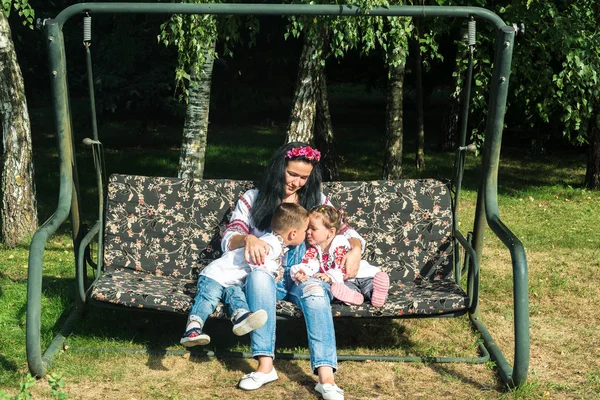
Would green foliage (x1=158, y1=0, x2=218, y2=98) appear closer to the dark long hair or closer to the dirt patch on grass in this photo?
the dark long hair

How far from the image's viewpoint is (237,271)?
4.87 meters

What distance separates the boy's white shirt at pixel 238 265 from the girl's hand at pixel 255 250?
0.03m

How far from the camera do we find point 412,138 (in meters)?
17.8

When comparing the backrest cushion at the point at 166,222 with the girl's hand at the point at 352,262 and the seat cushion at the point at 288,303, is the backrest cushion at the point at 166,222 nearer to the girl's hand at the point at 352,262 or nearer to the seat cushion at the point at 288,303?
the seat cushion at the point at 288,303

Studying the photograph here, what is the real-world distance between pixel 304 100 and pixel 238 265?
502 cm

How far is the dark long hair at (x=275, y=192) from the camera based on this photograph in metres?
5.16

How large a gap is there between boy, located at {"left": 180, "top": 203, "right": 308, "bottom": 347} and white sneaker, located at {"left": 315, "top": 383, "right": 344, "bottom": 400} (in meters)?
0.54

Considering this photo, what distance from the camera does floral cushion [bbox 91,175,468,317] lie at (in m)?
5.42

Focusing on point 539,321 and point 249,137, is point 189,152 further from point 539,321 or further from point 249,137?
point 249,137

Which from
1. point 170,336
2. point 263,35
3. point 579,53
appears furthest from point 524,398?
point 263,35

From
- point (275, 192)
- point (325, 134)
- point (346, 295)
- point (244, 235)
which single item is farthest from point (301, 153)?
point (325, 134)

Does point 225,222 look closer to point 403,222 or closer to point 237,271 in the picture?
point 237,271

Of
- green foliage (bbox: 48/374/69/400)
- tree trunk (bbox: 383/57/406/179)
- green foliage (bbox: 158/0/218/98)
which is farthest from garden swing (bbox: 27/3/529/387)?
tree trunk (bbox: 383/57/406/179)

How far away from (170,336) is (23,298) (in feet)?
4.67
